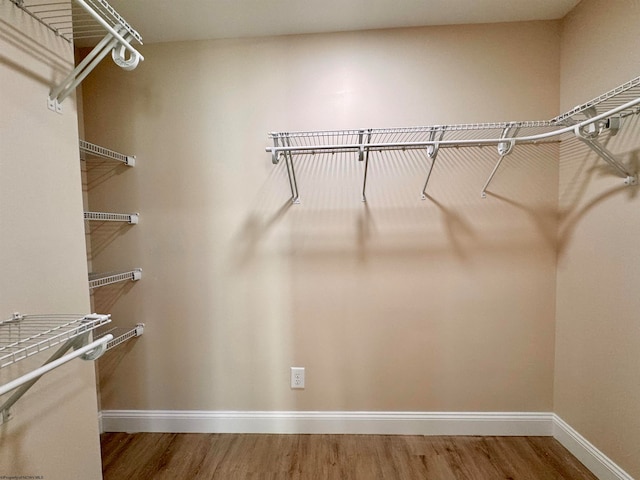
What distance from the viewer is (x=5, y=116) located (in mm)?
815

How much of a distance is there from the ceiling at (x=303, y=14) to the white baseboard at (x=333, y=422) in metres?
2.29

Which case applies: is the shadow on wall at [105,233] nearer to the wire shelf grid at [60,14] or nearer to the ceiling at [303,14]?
the wire shelf grid at [60,14]

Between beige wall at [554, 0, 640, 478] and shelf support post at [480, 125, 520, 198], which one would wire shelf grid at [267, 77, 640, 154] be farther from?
beige wall at [554, 0, 640, 478]

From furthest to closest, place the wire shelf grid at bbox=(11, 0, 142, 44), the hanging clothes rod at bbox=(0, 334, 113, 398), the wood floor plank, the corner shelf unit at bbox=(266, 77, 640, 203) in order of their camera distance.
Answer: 1. the wood floor plank
2. the corner shelf unit at bbox=(266, 77, 640, 203)
3. the wire shelf grid at bbox=(11, 0, 142, 44)
4. the hanging clothes rod at bbox=(0, 334, 113, 398)

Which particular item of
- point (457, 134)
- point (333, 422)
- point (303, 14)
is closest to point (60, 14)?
point (303, 14)

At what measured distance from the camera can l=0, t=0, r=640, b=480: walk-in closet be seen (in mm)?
1404

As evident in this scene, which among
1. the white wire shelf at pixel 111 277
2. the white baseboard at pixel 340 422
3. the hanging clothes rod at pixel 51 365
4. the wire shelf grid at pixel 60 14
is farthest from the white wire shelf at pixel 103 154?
the white baseboard at pixel 340 422

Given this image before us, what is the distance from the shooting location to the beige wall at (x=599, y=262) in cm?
116

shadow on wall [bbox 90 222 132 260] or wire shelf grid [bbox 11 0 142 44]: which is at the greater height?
wire shelf grid [bbox 11 0 142 44]

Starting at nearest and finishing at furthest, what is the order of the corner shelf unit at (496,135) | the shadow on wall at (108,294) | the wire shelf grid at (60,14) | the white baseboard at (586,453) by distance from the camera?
1. the wire shelf grid at (60,14)
2. the corner shelf unit at (496,135)
3. the white baseboard at (586,453)
4. the shadow on wall at (108,294)

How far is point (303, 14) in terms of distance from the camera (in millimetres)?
1388

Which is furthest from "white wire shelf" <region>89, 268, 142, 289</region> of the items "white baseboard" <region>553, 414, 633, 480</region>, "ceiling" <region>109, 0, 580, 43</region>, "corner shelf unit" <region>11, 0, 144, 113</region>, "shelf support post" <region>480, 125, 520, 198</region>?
"white baseboard" <region>553, 414, 633, 480</region>

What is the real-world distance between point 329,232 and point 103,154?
131 cm

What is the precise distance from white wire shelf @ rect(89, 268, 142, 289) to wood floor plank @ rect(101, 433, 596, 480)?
39.5 inches
